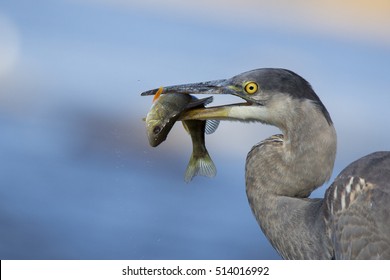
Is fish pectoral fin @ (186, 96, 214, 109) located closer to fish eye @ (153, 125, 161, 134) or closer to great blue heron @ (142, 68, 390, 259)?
great blue heron @ (142, 68, 390, 259)

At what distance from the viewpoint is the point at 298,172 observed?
3672mm

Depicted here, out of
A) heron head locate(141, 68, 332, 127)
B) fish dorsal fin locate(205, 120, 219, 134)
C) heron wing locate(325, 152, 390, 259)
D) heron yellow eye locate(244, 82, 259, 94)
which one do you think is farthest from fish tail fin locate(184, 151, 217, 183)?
heron wing locate(325, 152, 390, 259)

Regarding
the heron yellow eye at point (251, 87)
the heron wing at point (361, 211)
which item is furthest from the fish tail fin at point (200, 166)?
the heron wing at point (361, 211)

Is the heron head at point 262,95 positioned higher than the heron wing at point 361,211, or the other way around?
the heron head at point 262,95

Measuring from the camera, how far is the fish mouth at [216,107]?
3.72m

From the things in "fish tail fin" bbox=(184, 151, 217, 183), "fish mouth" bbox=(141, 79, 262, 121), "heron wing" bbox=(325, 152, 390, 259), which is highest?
"fish mouth" bbox=(141, 79, 262, 121)

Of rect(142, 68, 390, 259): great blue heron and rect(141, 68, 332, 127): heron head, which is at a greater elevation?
rect(141, 68, 332, 127): heron head

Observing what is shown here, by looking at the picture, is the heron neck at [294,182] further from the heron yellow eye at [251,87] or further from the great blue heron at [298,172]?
the heron yellow eye at [251,87]

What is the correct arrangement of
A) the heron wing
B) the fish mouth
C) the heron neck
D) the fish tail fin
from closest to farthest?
the heron wing, the heron neck, the fish mouth, the fish tail fin

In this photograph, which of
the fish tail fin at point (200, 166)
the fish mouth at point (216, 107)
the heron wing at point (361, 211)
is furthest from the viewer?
the fish tail fin at point (200, 166)

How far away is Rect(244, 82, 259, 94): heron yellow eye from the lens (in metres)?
3.69

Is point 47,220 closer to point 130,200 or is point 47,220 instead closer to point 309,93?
point 130,200

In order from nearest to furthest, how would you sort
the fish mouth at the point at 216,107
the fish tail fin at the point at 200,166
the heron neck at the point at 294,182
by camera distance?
the heron neck at the point at 294,182
the fish mouth at the point at 216,107
the fish tail fin at the point at 200,166

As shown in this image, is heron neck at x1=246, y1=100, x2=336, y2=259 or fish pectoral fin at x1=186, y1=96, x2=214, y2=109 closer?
heron neck at x1=246, y1=100, x2=336, y2=259
